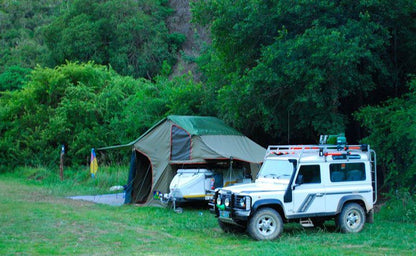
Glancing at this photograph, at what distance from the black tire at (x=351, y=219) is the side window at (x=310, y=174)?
3.27 feet

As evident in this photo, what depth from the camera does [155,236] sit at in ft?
36.0

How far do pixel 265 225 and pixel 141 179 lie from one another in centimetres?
872

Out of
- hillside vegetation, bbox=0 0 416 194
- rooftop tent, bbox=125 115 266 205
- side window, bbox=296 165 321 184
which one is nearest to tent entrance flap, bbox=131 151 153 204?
rooftop tent, bbox=125 115 266 205

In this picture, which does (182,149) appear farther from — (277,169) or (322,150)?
(322,150)

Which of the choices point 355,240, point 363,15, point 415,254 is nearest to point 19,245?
point 355,240

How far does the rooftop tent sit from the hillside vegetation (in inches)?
58.3

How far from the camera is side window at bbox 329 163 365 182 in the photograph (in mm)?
11586

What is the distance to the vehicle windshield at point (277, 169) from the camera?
11.4 m

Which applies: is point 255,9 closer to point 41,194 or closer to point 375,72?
point 375,72

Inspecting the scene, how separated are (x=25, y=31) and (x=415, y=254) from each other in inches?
2219

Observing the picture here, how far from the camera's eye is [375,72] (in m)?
17.7

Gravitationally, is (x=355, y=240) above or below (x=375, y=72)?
below

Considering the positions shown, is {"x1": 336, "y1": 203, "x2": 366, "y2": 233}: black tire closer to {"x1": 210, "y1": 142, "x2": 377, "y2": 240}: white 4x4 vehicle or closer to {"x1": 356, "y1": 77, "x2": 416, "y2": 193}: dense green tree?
{"x1": 210, "y1": 142, "x2": 377, "y2": 240}: white 4x4 vehicle

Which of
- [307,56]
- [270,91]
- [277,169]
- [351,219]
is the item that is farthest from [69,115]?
[351,219]
